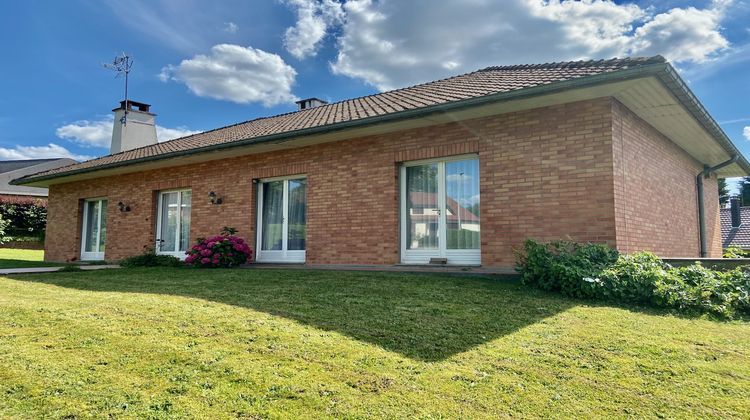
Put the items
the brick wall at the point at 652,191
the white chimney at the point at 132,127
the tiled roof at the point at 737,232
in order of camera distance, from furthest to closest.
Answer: the white chimney at the point at 132,127
the tiled roof at the point at 737,232
the brick wall at the point at 652,191

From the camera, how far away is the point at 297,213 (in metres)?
10.5

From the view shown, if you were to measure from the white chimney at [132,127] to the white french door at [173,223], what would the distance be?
9.23 metres

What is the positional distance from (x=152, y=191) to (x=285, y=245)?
5268mm

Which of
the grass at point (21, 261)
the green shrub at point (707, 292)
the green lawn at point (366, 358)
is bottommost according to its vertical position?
the green lawn at point (366, 358)

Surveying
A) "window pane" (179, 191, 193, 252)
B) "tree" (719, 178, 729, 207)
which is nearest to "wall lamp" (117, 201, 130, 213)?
"window pane" (179, 191, 193, 252)

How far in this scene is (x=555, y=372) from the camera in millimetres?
3045

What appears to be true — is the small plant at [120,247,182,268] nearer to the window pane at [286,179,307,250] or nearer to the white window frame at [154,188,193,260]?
the white window frame at [154,188,193,260]

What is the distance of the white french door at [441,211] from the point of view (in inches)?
319

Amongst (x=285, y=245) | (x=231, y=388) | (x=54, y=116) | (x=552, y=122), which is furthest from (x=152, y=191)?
(x=54, y=116)

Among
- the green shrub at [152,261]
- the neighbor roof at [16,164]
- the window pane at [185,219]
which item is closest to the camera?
the green shrub at [152,261]

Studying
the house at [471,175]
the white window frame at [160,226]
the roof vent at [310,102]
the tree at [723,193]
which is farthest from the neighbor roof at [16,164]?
the tree at [723,193]

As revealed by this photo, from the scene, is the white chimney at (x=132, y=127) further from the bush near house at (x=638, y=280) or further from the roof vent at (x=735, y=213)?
the roof vent at (x=735, y=213)

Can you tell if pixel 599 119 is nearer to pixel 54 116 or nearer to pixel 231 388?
pixel 231 388

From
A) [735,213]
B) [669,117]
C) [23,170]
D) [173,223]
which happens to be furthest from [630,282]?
[23,170]
